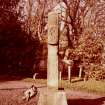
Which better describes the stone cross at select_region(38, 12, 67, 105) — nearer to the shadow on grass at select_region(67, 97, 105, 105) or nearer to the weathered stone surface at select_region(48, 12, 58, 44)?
the weathered stone surface at select_region(48, 12, 58, 44)

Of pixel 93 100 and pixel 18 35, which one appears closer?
pixel 93 100

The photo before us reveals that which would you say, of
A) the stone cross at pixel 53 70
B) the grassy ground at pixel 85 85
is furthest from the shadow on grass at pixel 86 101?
the grassy ground at pixel 85 85

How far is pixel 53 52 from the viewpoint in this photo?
10883 millimetres

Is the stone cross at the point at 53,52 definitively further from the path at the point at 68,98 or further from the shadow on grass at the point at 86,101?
the shadow on grass at the point at 86,101

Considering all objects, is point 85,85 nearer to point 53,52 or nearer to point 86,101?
point 86,101

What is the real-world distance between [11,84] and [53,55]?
5.79 meters

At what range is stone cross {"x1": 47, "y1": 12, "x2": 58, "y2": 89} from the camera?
1088 cm

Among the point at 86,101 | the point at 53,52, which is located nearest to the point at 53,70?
the point at 53,52

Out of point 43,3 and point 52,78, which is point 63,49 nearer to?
point 43,3

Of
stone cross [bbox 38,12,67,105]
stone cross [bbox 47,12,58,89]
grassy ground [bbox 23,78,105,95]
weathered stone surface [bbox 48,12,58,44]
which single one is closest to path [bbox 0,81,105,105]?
stone cross [bbox 38,12,67,105]

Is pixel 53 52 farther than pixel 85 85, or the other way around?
pixel 85 85

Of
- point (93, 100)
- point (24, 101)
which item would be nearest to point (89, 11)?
point (93, 100)

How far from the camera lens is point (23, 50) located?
21812mm

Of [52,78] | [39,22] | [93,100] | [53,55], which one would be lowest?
[93,100]
